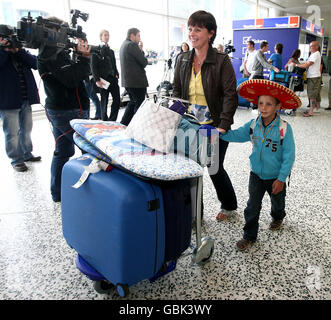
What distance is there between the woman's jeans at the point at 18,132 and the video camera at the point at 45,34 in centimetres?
123

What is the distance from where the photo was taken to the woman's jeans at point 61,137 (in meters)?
2.03

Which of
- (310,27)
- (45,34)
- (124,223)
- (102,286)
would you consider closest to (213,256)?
(102,286)

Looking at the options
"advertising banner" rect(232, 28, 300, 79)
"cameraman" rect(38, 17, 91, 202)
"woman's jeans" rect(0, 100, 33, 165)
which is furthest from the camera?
"advertising banner" rect(232, 28, 300, 79)

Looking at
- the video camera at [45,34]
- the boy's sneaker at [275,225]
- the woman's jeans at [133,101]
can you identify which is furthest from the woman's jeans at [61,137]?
the woman's jeans at [133,101]

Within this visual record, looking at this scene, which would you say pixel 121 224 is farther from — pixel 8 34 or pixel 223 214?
pixel 8 34

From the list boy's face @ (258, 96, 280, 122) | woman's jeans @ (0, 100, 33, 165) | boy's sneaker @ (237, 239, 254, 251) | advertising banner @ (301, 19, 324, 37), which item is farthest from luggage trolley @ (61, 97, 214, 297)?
advertising banner @ (301, 19, 324, 37)

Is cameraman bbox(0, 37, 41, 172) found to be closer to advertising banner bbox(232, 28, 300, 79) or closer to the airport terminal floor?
the airport terminal floor

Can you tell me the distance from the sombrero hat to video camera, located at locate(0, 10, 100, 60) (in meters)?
1.05

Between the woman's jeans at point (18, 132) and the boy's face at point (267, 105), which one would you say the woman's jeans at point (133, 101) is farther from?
the boy's face at point (267, 105)

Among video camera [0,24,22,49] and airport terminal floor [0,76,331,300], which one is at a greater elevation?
video camera [0,24,22,49]

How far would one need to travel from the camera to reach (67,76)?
1.87m

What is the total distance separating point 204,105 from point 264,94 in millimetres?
337

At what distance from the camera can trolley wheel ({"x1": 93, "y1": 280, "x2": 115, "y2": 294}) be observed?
132 cm
